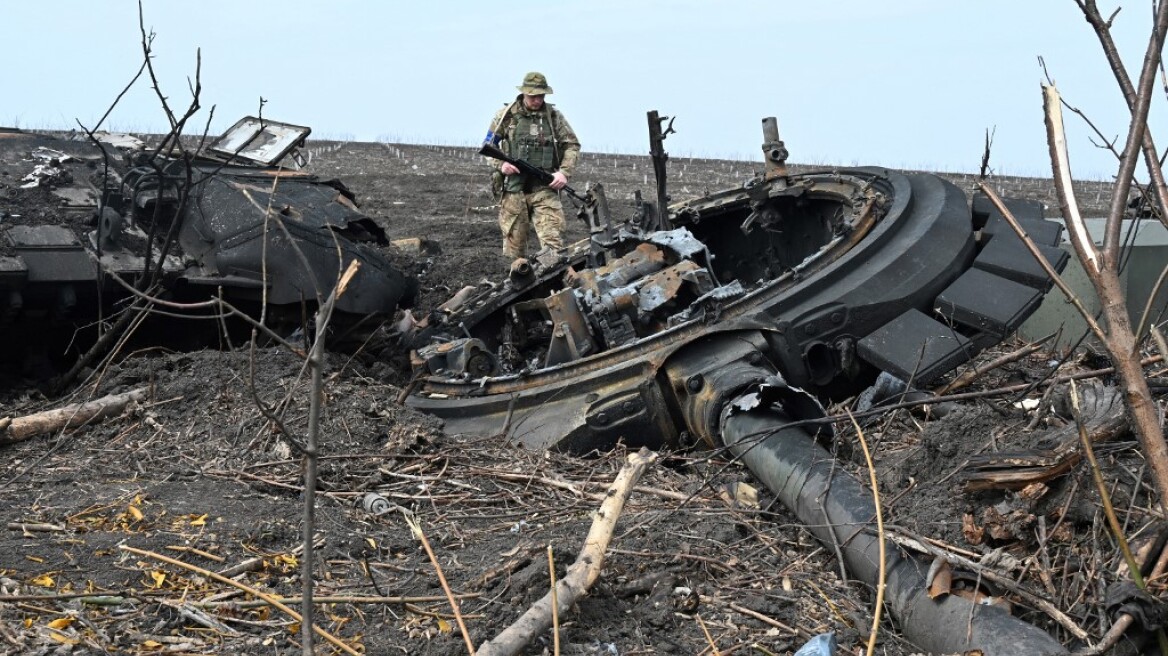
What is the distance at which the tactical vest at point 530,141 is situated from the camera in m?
9.98

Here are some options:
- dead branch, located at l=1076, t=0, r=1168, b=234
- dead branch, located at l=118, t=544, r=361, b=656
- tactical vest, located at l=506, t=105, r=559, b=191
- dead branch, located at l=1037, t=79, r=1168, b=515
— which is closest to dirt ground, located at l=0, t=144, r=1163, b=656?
dead branch, located at l=118, t=544, r=361, b=656

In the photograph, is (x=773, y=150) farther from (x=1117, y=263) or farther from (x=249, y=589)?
(x=1117, y=263)

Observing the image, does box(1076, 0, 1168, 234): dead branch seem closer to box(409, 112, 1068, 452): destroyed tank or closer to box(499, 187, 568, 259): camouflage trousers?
box(409, 112, 1068, 452): destroyed tank

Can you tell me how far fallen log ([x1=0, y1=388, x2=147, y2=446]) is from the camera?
237 inches

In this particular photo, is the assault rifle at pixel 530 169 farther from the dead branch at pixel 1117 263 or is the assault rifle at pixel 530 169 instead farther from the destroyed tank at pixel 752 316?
the dead branch at pixel 1117 263

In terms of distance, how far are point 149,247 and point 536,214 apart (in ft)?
11.9

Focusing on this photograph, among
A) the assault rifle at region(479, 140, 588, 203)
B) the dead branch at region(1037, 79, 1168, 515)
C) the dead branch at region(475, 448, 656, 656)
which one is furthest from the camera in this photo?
the assault rifle at region(479, 140, 588, 203)

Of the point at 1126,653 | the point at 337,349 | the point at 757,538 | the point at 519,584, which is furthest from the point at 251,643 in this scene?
the point at 337,349

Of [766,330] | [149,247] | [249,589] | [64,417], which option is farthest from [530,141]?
[249,589]

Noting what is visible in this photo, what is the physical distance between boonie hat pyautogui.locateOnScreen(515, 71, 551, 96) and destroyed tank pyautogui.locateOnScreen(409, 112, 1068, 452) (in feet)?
8.19

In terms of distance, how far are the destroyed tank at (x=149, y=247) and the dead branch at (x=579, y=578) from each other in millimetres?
4017

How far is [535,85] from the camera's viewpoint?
32.7 feet

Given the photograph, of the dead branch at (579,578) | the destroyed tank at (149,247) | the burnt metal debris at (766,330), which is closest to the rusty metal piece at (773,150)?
the burnt metal debris at (766,330)

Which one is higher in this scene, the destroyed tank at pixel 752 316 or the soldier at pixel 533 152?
the soldier at pixel 533 152
